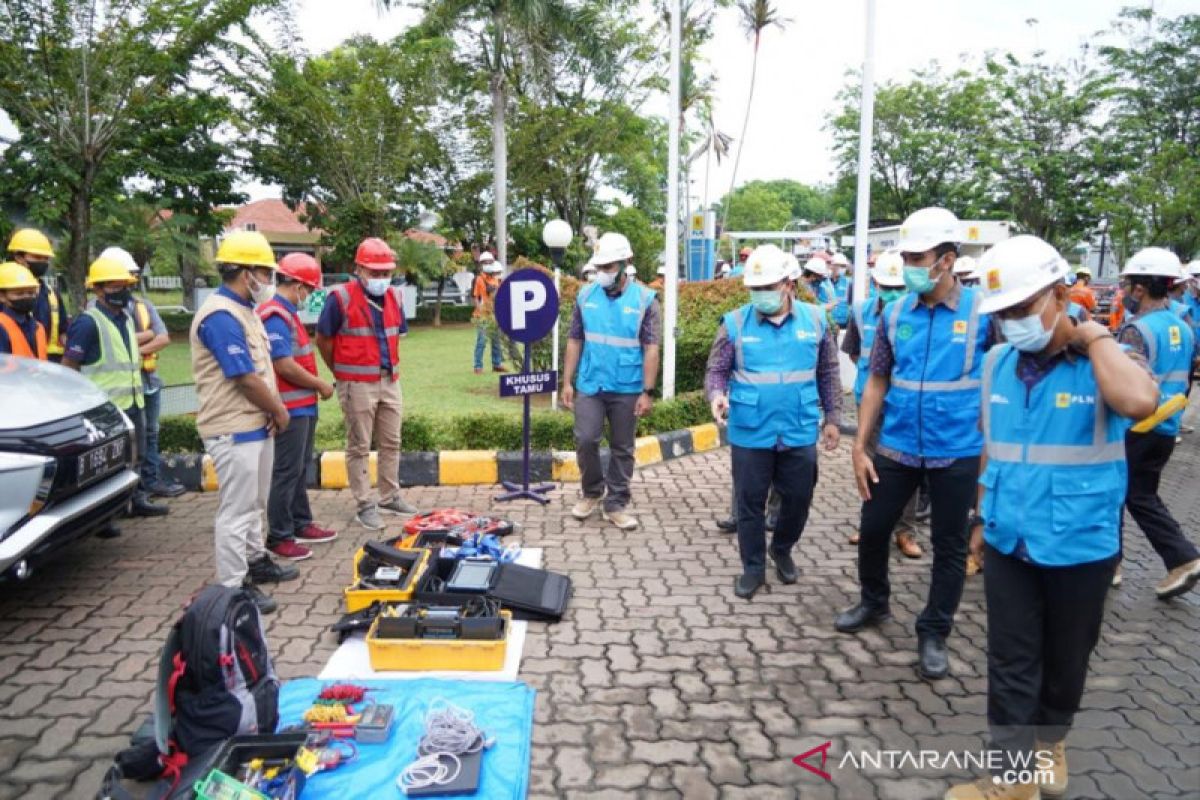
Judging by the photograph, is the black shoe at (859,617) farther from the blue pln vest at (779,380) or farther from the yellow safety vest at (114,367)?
the yellow safety vest at (114,367)

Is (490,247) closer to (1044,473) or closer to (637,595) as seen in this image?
(637,595)

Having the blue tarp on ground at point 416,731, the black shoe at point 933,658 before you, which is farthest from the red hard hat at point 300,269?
the black shoe at point 933,658

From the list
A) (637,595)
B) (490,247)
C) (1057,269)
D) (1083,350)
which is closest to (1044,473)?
(1083,350)

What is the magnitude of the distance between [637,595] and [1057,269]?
2.90 metres

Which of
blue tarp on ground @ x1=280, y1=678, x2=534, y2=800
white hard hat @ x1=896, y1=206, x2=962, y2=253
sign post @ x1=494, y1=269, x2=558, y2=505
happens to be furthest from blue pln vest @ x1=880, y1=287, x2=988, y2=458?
sign post @ x1=494, y1=269, x2=558, y2=505

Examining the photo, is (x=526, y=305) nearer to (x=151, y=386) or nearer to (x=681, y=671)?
(x=151, y=386)

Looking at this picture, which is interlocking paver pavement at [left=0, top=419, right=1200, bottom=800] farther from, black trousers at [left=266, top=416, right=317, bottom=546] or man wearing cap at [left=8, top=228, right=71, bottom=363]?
man wearing cap at [left=8, top=228, right=71, bottom=363]

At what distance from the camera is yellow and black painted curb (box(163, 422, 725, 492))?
6.77 metres

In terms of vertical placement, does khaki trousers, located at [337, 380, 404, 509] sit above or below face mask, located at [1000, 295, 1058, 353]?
below

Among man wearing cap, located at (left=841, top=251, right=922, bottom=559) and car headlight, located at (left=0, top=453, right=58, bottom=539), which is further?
man wearing cap, located at (left=841, top=251, right=922, bottom=559)

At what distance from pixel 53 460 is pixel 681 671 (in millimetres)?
3369

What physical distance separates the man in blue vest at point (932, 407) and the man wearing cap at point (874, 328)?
156cm

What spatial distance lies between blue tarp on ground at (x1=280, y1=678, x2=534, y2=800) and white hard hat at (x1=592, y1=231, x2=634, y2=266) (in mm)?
2944

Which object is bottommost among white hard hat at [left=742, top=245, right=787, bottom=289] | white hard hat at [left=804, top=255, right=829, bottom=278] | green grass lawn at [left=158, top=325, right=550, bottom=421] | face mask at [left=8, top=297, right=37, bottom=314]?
green grass lawn at [left=158, top=325, right=550, bottom=421]
